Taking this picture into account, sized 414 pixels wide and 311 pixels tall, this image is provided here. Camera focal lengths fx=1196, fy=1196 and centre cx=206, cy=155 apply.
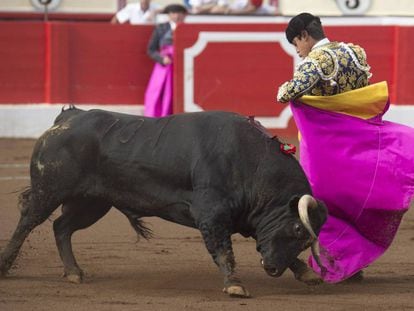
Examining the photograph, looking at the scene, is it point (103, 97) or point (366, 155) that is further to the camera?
point (103, 97)

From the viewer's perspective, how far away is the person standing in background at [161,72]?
37.0ft

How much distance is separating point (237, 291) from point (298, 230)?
1.18ft

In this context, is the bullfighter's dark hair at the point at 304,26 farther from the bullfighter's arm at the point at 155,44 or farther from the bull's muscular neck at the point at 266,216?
the bullfighter's arm at the point at 155,44

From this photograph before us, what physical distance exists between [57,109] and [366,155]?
6.19 meters

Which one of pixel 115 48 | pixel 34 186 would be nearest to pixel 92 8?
pixel 115 48

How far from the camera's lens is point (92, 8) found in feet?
47.0

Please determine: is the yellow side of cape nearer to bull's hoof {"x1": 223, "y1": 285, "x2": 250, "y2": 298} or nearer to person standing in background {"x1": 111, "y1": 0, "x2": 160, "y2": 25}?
bull's hoof {"x1": 223, "y1": 285, "x2": 250, "y2": 298}

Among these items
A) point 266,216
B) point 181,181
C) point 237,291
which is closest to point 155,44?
point 181,181

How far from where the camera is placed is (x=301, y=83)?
17.0 ft

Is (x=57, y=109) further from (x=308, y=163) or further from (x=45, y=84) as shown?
(x=308, y=163)

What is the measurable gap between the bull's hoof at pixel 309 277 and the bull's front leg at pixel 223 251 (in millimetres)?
267

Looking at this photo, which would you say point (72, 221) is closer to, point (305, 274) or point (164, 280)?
point (164, 280)

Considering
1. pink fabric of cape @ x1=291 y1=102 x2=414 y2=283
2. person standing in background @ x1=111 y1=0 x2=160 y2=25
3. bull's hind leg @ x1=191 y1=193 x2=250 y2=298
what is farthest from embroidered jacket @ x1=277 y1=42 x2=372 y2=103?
person standing in background @ x1=111 y1=0 x2=160 y2=25

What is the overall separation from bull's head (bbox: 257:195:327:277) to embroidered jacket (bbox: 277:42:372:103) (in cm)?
Result: 52
